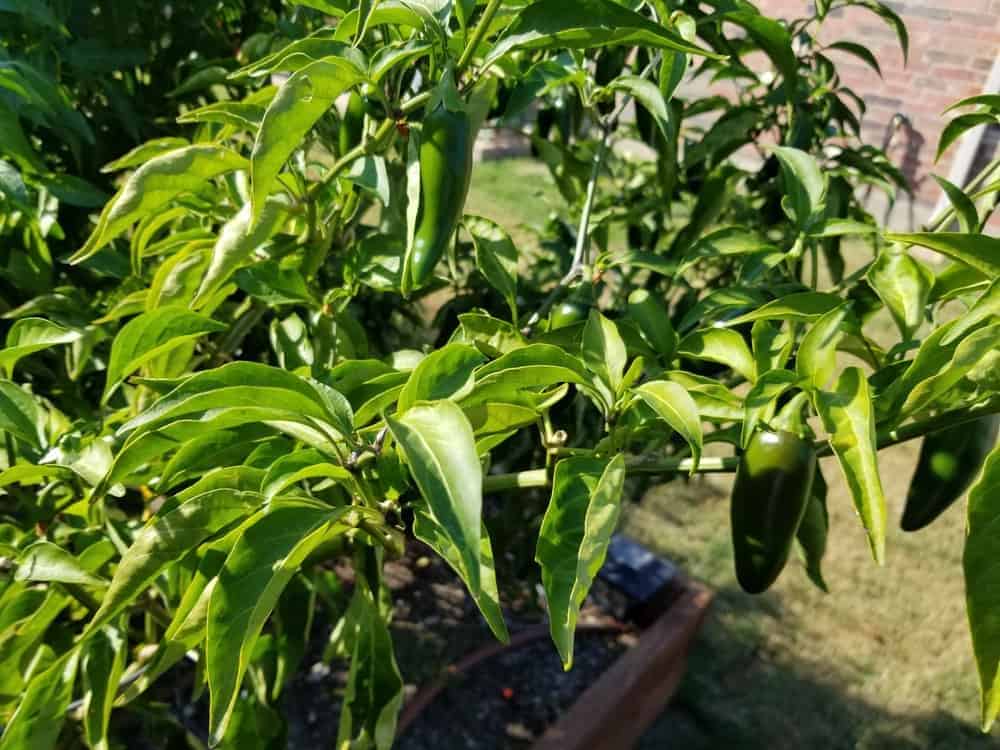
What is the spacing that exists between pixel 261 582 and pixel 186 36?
103 cm

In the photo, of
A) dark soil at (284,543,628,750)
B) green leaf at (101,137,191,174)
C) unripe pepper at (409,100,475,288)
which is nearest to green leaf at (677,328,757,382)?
unripe pepper at (409,100,475,288)

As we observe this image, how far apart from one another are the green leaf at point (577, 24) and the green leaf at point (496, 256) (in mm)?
253

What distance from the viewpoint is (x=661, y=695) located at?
5.85ft

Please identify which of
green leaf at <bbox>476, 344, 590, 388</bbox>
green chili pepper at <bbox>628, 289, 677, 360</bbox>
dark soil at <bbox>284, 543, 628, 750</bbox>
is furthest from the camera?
dark soil at <bbox>284, 543, 628, 750</bbox>

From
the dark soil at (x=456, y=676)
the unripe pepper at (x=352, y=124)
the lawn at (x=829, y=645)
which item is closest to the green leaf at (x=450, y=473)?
the unripe pepper at (x=352, y=124)

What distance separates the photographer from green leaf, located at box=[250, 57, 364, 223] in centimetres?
50

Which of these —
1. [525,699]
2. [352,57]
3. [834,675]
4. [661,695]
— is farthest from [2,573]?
[834,675]

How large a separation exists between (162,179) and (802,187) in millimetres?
529

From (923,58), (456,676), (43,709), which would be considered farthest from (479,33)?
(923,58)

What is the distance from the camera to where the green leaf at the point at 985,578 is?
0.44m

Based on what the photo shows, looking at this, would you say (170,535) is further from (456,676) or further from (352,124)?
(456,676)

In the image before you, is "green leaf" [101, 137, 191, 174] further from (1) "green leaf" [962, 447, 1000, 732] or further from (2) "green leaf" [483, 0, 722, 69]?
(1) "green leaf" [962, 447, 1000, 732]

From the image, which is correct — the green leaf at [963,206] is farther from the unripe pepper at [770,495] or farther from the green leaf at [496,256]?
the green leaf at [496,256]

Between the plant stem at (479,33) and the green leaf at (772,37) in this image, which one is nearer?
the plant stem at (479,33)
